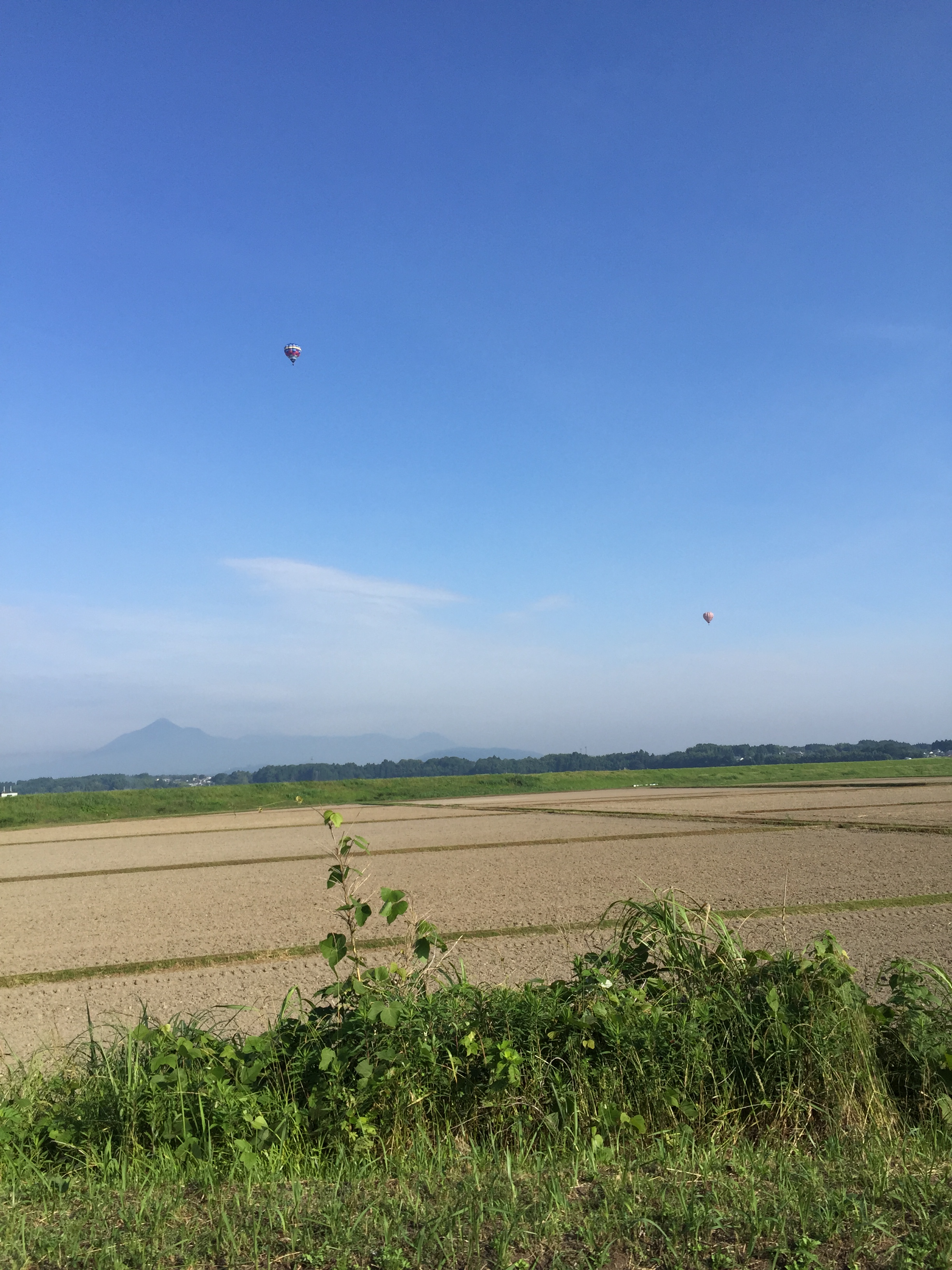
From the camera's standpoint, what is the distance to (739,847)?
18609 millimetres

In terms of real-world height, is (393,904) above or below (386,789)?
above

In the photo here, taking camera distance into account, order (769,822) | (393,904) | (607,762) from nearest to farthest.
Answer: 1. (393,904)
2. (769,822)
3. (607,762)

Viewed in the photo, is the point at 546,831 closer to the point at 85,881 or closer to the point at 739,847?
the point at 739,847

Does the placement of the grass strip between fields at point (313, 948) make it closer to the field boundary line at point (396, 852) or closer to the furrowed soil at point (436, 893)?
the furrowed soil at point (436, 893)

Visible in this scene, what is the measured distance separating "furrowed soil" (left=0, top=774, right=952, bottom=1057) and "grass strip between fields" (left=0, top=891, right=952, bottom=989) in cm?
4

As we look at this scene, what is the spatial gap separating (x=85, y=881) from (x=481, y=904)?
29.6 ft

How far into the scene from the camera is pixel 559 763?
129125mm

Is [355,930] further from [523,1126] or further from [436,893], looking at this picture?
[436,893]

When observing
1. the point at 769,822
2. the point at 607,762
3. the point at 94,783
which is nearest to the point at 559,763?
the point at 607,762

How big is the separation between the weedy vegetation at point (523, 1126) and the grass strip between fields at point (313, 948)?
11.9 ft

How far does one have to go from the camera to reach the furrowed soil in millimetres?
8227

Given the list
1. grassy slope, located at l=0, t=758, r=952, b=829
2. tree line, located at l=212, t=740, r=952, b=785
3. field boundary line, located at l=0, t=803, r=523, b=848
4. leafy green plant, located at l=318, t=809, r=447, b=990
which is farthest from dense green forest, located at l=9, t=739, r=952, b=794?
leafy green plant, located at l=318, t=809, r=447, b=990

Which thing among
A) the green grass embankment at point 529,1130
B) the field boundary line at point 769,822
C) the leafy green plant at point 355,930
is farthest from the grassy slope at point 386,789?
the green grass embankment at point 529,1130

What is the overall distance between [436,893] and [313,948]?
387 cm
